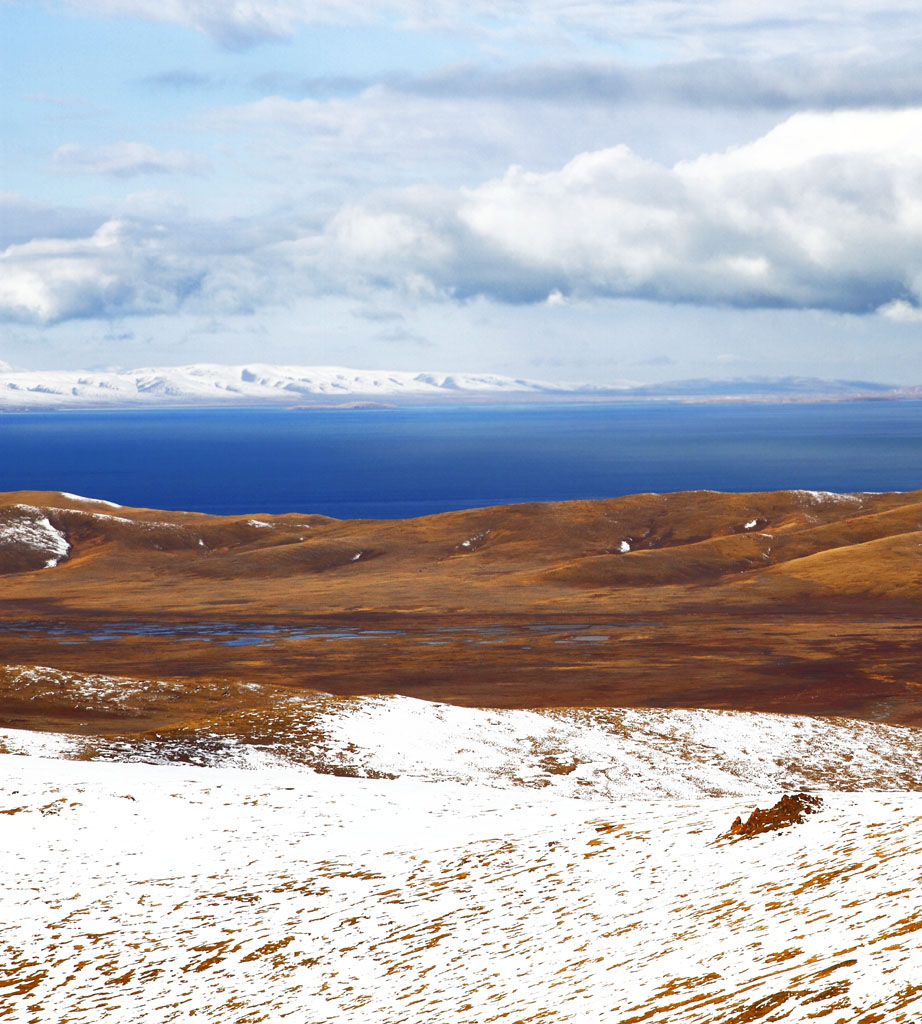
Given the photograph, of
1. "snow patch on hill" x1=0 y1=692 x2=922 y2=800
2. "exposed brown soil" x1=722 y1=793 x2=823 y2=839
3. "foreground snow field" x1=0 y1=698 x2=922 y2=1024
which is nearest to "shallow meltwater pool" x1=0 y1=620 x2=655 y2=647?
"snow patch on hill" x1=0 y1=692 x2=922 y2=800

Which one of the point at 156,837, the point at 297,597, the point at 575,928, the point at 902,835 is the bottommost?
the point at 297,597

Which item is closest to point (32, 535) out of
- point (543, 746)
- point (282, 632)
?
point (282, 632)

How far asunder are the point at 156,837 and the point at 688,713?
33.3 meters

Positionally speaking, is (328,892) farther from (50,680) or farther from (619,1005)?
(50,680)

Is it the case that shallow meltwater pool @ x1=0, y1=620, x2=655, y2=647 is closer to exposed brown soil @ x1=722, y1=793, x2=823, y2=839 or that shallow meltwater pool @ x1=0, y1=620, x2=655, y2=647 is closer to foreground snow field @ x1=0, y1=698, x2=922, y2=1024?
foreground snow field @ x1=0, y1=698, x2=922, y2=1024

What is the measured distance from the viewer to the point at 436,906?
19344mm

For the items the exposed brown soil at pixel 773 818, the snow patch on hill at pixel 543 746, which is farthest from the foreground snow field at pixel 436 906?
the snow patch on hill at pixel 543 746

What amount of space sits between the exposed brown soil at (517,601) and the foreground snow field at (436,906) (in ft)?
89.9

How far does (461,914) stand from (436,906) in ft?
2.79

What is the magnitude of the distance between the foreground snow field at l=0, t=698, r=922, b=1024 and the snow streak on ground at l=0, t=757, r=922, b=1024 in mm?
55

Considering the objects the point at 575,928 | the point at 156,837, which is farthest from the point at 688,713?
the point at 575,928

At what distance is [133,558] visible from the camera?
14738cm

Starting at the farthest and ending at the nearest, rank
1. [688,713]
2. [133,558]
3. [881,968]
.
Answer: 1. [133,558]
2. [688,713]
3. [881,968]

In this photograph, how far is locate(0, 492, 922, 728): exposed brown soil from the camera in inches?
2923
